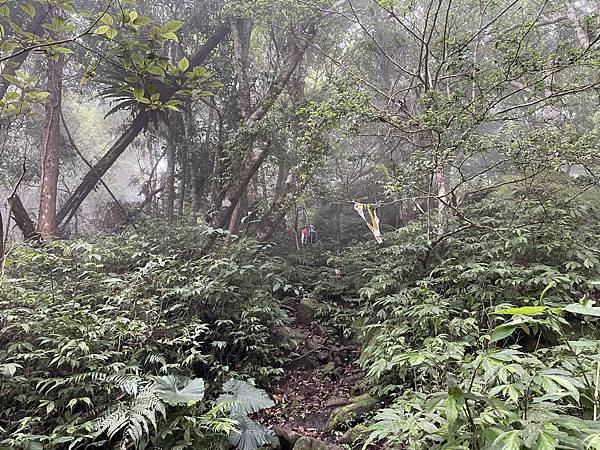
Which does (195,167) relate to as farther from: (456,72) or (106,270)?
(456,72)

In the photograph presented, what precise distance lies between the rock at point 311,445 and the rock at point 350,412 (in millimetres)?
456

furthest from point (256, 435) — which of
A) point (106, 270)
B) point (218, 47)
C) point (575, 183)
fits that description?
point (218, 47)

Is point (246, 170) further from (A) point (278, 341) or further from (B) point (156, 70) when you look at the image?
(B) point (156, 70)

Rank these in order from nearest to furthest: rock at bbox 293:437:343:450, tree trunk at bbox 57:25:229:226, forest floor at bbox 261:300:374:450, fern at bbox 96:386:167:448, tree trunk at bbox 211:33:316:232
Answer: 1. fern at bbox 96:386:167:448
2. rock at bbox 293:437:343:450
3. forest floor at bbox 261:300:374:450
4. tree trunk at bbox 211:33:316:232
5. tree trunk at bbox 57:25:229:226

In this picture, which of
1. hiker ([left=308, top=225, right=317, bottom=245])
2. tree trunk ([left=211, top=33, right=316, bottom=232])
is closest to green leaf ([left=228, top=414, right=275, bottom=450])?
tree trunk ([left=211, top=33, right=316, bottom=232])

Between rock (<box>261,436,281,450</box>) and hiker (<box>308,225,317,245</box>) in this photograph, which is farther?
hiker (<box>308,225,317,245</box>)

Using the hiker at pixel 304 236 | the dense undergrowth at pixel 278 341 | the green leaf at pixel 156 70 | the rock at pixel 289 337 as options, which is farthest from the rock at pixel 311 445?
the hiker at pixel 304 236

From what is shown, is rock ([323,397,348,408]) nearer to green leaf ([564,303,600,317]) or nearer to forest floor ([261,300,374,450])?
forest floor ([261,300,374,450])

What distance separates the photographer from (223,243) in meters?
5.96

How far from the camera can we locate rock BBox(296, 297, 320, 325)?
19.6ft

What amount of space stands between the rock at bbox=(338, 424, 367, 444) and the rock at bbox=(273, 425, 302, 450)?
383 millimetres

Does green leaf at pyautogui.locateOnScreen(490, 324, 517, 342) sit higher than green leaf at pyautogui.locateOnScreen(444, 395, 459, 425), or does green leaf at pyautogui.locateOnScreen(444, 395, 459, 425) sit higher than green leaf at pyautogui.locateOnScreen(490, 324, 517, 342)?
green leaf at pyautogui.locateOnScreen(490, 324, 517, 342)

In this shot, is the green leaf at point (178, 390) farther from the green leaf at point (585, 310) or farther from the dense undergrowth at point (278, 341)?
the green leaf at point (585, 310)

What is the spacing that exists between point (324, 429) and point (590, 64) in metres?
4.51
